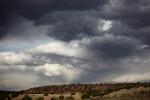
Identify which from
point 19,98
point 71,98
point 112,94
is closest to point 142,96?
point 112,94

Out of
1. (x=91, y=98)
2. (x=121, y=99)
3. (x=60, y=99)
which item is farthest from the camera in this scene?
(x=60, y=99)

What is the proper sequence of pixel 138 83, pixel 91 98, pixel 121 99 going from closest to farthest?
pixel 121 99 → pixel 91 98 → pixel 138 83

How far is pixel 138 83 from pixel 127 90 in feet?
91.5

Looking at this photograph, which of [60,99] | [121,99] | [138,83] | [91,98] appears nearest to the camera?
[121,99]

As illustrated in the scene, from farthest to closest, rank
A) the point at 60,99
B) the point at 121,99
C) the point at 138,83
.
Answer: the point at 138,83
the point at 60,99
the point at 121,99

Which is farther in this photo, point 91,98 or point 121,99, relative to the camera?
point 91,98

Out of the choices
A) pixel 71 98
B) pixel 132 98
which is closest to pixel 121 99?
pixel 132 98

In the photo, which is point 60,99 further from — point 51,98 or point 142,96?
point 142,96

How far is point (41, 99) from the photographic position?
549ft

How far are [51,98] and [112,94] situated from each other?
34631 millimetres

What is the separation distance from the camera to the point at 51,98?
173 meters

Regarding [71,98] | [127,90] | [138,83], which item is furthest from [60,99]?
[138,83]

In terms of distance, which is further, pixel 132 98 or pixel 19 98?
pixel 19 98

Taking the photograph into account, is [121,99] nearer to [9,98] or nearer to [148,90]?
[148,90]
